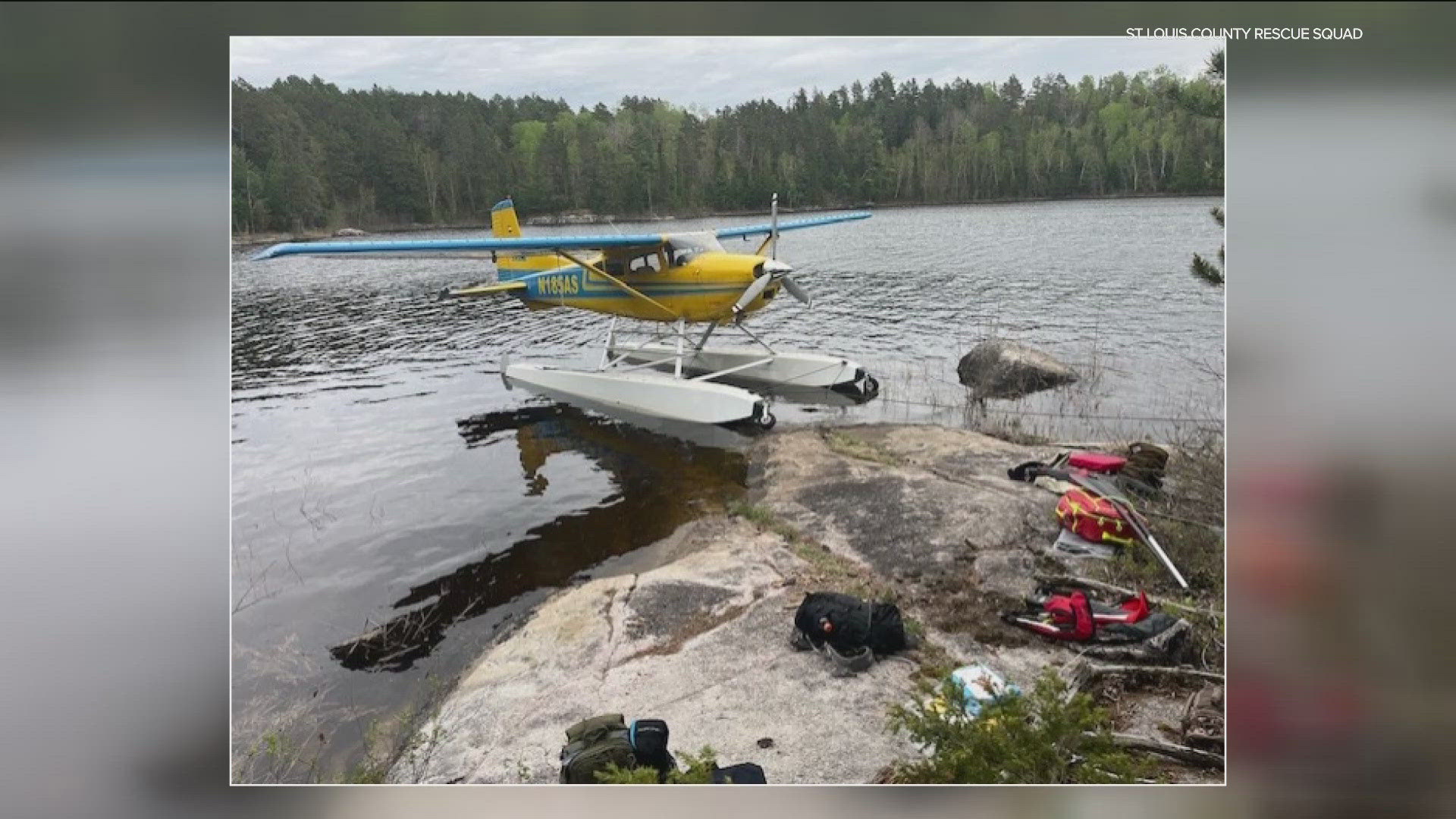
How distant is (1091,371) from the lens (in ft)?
10.3

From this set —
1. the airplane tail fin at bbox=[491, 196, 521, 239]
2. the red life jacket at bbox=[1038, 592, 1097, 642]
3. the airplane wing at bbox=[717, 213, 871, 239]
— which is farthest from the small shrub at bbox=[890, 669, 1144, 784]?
the airplane tail fin at bbox=[491, 196, 521, 239]

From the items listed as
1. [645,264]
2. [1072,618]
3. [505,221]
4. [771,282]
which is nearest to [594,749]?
[1072,618]

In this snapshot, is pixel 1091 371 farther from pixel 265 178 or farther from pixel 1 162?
pixel 1 162

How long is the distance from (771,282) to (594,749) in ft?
8.74

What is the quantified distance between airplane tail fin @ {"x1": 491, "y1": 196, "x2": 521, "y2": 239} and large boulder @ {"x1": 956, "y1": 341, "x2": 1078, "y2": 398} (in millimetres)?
2055

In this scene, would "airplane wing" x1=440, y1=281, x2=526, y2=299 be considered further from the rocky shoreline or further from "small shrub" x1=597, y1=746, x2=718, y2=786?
"small shrub" x1=597, y1=746, x2=718, y2=786

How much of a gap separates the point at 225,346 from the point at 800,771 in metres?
2.54

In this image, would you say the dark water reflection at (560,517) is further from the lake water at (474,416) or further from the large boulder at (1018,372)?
the large boulder at (1018,372)

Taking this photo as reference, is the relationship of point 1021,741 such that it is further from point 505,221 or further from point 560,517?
point 505,221

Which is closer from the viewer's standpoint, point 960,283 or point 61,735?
point 61,735

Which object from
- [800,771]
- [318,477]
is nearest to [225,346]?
[318,477]

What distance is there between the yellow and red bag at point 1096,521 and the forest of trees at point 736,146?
1173mm

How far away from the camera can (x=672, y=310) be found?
15.6 ft

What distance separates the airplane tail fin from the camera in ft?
10.00
